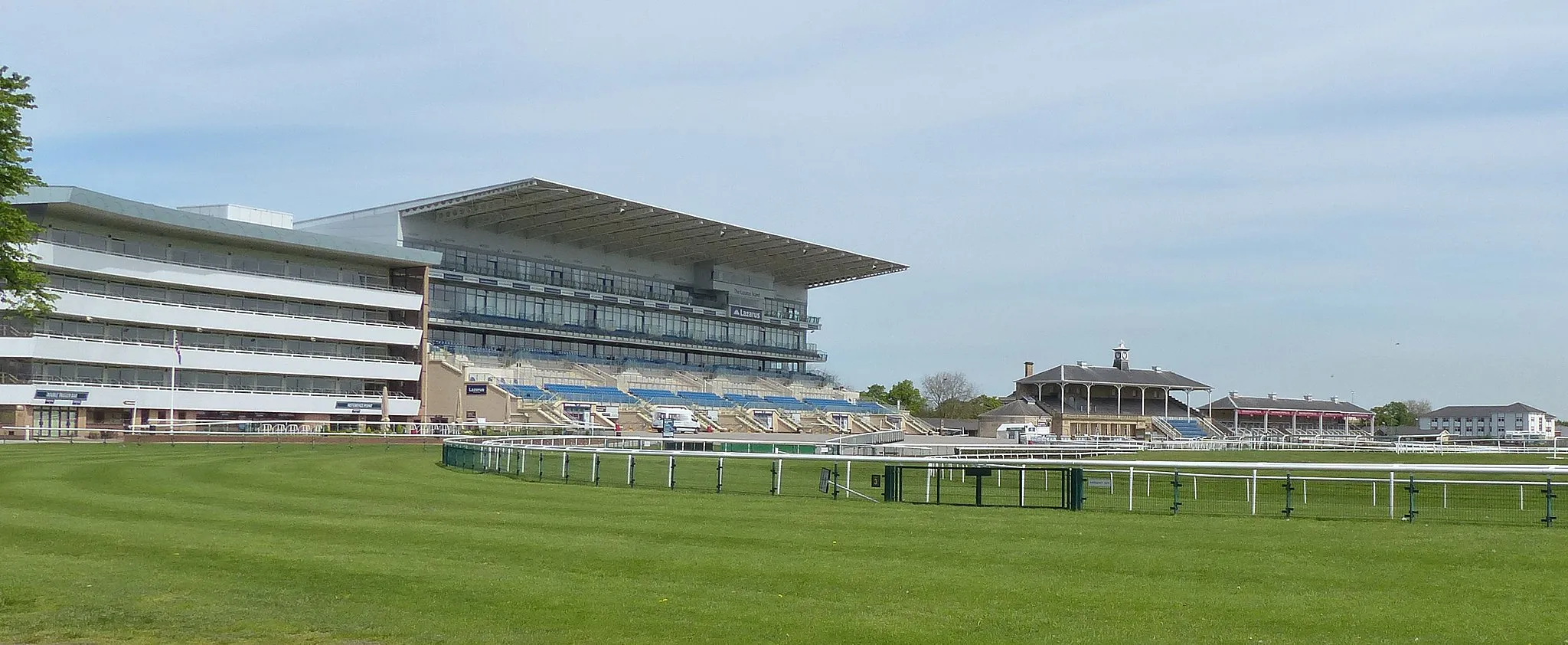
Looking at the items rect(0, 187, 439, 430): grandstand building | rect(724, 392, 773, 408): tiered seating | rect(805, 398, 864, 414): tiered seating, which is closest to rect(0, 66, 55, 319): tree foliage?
rect(0, 187, 439, 430): grandstand building

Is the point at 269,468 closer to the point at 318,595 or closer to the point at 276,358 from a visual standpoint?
the point at 318,595

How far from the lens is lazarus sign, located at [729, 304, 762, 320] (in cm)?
11544

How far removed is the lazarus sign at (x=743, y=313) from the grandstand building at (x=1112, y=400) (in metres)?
27.0

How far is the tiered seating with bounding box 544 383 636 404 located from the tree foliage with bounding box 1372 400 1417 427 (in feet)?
398

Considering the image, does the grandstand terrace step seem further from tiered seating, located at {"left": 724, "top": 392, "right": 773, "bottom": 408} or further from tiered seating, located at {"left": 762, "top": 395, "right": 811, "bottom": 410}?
tiered seating, located at {"left": 762, "top": 395, "right": 811, "bottom": 410}

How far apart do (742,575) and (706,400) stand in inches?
3319

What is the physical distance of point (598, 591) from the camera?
12688 millimetres

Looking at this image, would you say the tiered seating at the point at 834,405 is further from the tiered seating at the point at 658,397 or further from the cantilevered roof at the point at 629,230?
the tiered seating at the point at 658,397

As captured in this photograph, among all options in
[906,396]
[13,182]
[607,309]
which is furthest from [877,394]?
[13,182]

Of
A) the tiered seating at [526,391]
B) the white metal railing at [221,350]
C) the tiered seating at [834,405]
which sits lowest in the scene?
the tiered seating at [834,405]

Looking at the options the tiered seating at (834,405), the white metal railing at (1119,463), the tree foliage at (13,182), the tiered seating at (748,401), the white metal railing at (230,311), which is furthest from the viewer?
the tiered seating at (834,405)

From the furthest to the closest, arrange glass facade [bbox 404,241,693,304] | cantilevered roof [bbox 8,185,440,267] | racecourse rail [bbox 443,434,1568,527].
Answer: glass facade [bbox 404,241,693,304] → cantilevered roof [bbox 8,185,440,267] → racecourse rail [bbox 443,434,1568,527]

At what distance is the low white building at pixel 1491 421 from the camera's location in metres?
155

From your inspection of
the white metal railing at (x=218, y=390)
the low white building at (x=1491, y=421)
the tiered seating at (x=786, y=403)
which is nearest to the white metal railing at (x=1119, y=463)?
the white metal railing at (x=218, y=390)
